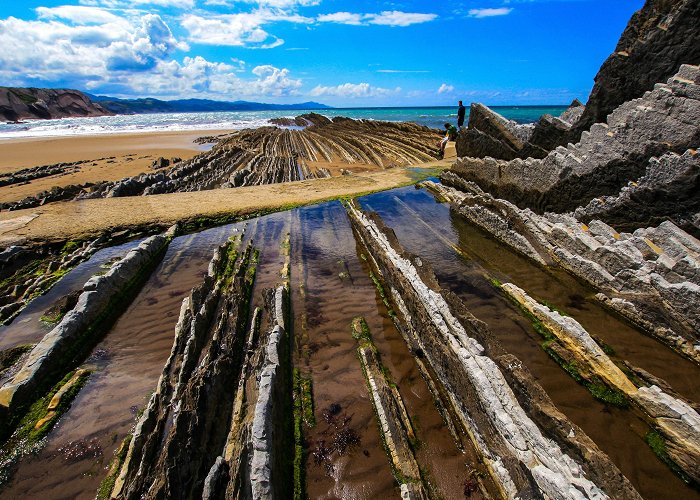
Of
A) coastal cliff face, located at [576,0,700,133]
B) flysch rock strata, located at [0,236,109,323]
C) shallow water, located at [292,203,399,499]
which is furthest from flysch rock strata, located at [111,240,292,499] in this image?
coastal cliff face, located at [576,0,700,133]

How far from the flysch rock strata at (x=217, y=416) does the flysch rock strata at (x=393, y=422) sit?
1.48 meters

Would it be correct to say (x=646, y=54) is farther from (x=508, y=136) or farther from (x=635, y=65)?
(x=508, y=136)

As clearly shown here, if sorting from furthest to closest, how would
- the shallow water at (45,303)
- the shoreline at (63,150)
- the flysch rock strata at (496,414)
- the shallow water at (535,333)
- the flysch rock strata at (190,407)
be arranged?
the shoreline at (63,150), the shallow water at (45,303), the shallow water at (535,333), the flysch rock strata at (190,407), the flysch rock strata at (496,414)

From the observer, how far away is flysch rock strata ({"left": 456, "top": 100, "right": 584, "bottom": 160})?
13.7m

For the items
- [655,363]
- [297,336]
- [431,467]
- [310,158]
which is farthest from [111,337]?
[310,158]

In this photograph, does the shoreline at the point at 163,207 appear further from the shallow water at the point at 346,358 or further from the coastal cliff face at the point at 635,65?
the coastal cliff face at the point at 635,65

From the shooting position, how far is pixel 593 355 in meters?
6.42

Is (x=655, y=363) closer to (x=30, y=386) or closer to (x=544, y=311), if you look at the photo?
(x=544, y=311)

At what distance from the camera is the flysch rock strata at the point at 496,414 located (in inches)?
155

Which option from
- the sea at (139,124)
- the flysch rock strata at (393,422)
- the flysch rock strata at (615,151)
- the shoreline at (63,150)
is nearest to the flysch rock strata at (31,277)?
the flysch rock strata at (393,422)

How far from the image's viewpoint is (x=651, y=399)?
213 inches

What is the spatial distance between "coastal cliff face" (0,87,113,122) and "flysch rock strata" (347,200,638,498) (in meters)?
137

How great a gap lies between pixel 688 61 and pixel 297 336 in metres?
13.0

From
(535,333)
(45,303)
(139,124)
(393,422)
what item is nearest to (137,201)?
(45,303)
